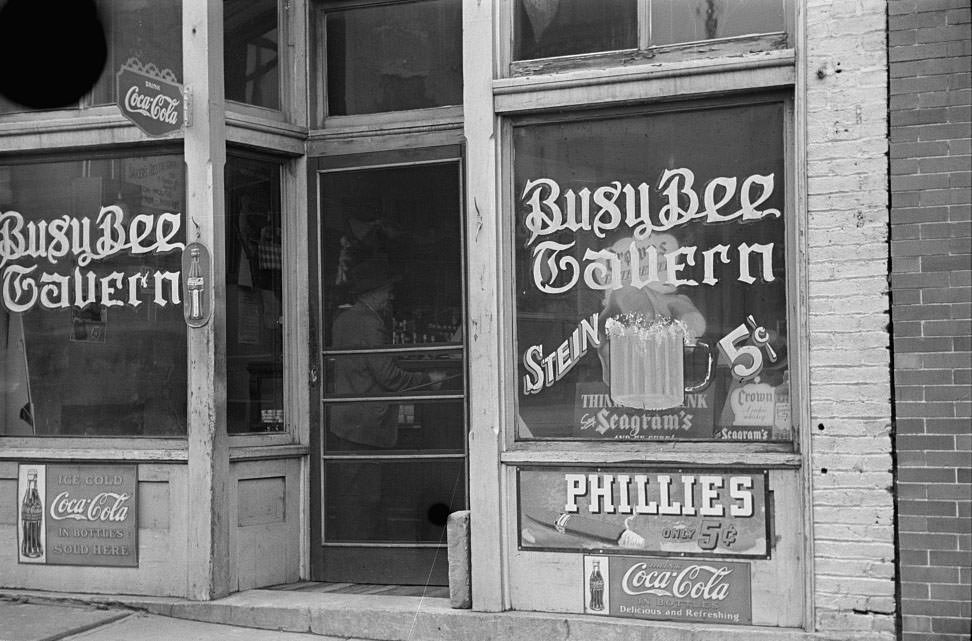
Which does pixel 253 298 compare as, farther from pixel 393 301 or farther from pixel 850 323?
pixel 850 323

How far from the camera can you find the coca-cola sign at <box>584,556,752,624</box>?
6.12 meters

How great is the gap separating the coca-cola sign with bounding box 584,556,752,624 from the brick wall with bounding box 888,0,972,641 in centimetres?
84

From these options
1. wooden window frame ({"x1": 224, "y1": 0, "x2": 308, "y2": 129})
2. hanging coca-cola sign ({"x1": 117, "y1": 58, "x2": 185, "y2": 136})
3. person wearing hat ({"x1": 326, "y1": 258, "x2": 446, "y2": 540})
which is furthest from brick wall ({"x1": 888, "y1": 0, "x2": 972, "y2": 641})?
hanging coca-cola sign ({"x1": 117, "y1": 58, "x2": 185, "y2": 136})

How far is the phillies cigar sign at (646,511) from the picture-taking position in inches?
241

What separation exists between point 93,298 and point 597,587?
146 inches

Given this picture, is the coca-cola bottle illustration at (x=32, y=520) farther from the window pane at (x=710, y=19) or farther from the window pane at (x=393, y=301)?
the window pane at (x=710, y=19)

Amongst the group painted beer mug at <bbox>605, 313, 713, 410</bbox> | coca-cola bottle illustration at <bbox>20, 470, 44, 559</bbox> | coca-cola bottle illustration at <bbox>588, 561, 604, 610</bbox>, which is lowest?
coca-cola bottle illustration at <bbox>588, 561, 604, 610</bbox>

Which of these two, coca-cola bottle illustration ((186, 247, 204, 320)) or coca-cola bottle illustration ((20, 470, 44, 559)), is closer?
coca-cola bottle illustration ((186, 247, 204, 320))

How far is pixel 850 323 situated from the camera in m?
5.86

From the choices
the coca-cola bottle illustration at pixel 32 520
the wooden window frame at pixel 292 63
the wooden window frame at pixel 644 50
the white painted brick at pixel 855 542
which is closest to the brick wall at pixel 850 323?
the white painted brick at pixel 855 542

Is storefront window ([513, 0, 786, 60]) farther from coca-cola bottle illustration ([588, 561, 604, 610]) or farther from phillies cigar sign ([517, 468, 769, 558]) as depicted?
coca-cola bottle illustration ([588, 561, 604, 610])

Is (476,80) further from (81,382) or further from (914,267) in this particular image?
(81,382)

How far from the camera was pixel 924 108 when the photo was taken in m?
5.79

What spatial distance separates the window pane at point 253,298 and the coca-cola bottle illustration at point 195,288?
0.86ft
